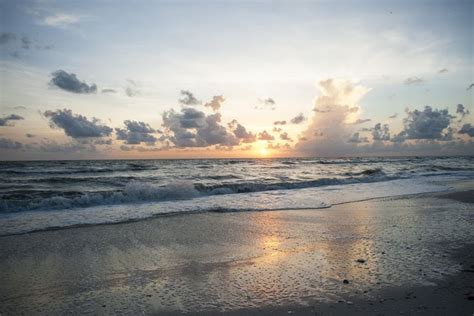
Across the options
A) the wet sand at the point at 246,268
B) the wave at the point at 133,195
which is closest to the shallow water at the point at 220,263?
the wet sand at the point at 246,268

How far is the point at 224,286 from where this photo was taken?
521 centimetres

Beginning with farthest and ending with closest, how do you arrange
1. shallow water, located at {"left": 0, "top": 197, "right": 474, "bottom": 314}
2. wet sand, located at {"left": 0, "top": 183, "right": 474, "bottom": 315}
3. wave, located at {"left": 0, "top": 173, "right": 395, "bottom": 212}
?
wave, located at {"left": 0, "top": 173, "right": 395, "bottom": 212}, shallow water, located at {"left": 0, "top": 197, "right": 474, "bottom": 314}, wet sand, located at {"left": 0, "top": 183, "right": 474, "bottom": 315}

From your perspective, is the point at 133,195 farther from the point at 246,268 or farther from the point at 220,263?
the point at 246,268

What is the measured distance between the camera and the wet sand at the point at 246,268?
4543 millimetres

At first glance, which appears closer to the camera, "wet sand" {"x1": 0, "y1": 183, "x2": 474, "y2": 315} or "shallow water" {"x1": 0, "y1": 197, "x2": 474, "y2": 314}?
"wet sand" {"x1": 0, "y1": 183, "x2": 474, "y2": 315}

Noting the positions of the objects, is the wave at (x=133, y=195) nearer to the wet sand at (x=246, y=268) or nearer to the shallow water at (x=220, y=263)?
the wet sand at (x=246, y=268)

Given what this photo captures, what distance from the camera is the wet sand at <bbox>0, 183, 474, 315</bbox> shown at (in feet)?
14.9

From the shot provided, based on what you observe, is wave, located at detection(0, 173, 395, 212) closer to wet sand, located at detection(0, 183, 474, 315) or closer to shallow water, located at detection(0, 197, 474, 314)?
wet sand, located at detection(0, 183, 474, 315)

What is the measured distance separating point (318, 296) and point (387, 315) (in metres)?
0.91

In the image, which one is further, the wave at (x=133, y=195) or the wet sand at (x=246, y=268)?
the wave at (x=133, y=195)

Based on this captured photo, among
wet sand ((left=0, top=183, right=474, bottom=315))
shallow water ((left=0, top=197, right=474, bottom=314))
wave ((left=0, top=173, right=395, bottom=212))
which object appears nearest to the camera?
wet sand ((left=0, top=183, right=474, bottom=315))

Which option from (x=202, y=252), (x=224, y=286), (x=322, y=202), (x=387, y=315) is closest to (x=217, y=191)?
(x=322, y=202)

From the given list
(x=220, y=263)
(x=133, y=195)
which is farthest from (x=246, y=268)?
(x=133, y=195)

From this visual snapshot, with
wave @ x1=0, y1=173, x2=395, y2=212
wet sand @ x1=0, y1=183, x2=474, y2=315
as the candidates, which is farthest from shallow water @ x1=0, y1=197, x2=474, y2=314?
wave @ x1=0, y1=173, x2=395, y2=212
